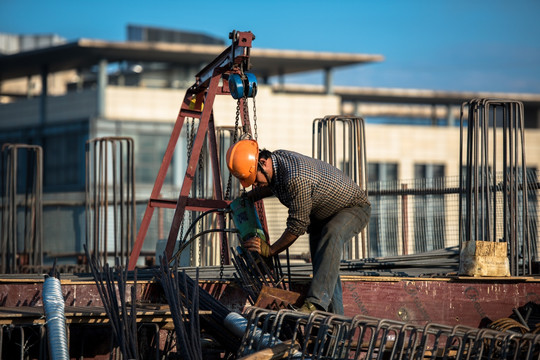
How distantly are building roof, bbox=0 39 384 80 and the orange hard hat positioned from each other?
3495 centimetres

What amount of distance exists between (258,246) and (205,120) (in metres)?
3.58

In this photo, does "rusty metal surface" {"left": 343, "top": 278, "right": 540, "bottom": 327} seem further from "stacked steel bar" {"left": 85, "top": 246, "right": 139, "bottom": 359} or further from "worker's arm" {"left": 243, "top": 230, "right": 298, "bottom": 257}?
"stacked steel bar" {"left": 85, "top": 246, "right": 139, "bottom": 359}

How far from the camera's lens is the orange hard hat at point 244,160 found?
7805 millimetres

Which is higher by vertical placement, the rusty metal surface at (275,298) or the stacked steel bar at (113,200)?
the stacked steel bar at (113,200)

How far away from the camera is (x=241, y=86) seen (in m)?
10.1

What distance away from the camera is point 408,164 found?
45.3m

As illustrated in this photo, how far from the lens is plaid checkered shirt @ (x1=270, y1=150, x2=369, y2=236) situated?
7707 mm

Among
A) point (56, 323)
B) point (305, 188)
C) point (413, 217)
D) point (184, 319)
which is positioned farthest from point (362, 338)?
point (413, 217)

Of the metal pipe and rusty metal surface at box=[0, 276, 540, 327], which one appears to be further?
rusty metal surface at box=[0, 276, 540, 327]

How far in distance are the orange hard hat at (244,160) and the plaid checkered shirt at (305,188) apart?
19cm

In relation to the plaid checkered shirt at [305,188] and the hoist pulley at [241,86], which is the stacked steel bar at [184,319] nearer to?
the plaid checkered shirt at [305,188]

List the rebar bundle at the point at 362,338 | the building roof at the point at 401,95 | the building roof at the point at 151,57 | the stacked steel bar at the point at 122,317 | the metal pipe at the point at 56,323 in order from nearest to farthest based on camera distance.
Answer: the rebar bundle at the point at 362,338 → the metal pipe at the point at 56,323 → the stacked steel bar at the point at 122,317 → the building roof at the point at 151,57 → the building roof at the point at 401,95

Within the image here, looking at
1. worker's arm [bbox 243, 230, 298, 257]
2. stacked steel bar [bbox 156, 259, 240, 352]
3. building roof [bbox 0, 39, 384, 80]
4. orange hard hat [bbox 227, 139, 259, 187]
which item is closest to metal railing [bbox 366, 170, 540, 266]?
worker's arm [bbox 243, 230, 298, 257]

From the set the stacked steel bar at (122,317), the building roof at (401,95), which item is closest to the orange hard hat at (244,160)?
the stacked steel bar at (122,317)
